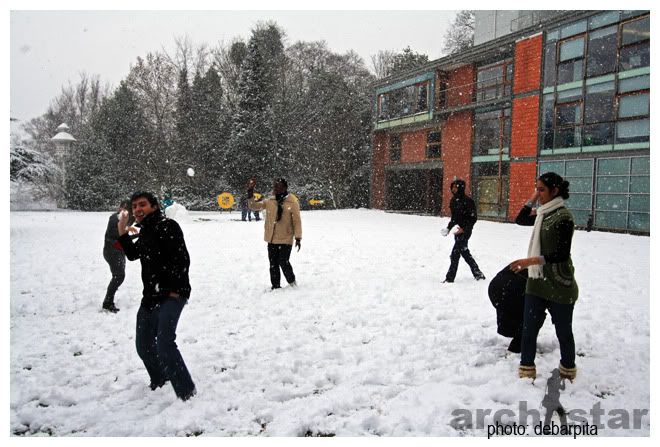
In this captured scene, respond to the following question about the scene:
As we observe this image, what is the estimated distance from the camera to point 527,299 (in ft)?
12.1

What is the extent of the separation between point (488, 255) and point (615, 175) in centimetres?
948

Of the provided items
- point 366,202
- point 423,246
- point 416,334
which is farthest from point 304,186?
point 416,334

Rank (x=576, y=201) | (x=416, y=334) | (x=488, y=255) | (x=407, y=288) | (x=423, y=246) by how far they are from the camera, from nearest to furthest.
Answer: (x=416, y=334)
(x=407, y=288)
(x=488, y=255)
(x=423, y=246)
(x=576, y=201)

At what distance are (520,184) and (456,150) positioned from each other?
478 cm

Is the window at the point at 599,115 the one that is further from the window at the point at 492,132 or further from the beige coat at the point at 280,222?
the beige coat at the point at 280,222

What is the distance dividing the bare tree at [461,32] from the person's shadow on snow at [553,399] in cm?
3343

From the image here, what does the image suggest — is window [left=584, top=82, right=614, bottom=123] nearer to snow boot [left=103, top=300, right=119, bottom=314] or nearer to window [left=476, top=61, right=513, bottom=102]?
window [left=476, top=61, right=513, bottom=102]

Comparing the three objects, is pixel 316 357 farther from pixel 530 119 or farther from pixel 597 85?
pixel 530 119

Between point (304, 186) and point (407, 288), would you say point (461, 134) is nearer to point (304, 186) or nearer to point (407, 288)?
point (304, 186)

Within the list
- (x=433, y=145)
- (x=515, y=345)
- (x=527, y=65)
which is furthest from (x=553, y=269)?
(x=433, y=145)

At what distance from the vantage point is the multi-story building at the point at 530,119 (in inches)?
632

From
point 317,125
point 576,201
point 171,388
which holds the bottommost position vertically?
point 171,388

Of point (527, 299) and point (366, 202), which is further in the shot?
point (366, 202)

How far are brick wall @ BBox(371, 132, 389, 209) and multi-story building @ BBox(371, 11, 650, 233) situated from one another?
0.31 m
